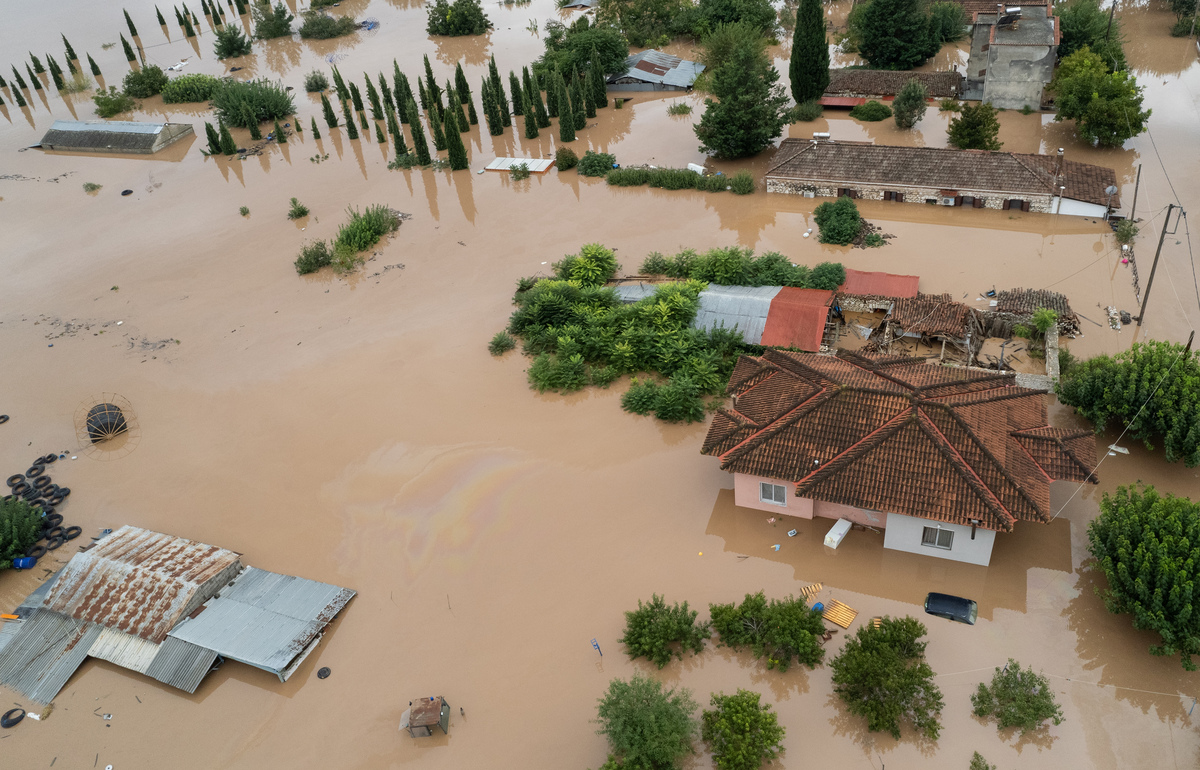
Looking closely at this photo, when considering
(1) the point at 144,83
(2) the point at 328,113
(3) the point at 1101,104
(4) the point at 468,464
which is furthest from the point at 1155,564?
(1) the point at 144,83

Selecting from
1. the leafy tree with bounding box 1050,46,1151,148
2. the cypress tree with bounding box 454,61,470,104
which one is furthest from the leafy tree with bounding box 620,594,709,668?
the cypress tree with bounding box 454,61,470,104

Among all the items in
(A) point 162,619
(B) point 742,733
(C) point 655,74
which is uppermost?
(C) point 655,74

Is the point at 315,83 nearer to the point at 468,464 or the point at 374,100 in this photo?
the point at 374,100

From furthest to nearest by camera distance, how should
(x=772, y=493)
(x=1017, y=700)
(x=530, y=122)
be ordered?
1. (x=530, y=122)
2. (x=772, y=493)
3. (x=1017, y=700)

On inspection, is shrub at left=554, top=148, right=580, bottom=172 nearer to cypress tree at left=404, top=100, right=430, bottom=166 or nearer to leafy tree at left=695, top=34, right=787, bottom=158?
leafy tree at left=695, top=34, right=787, bottom=158

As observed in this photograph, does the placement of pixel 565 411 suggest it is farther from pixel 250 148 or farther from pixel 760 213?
Answer: pixel 250 148

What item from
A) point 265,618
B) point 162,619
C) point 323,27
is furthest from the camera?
point 323,27

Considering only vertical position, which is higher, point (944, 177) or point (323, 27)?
point (323, 27)
